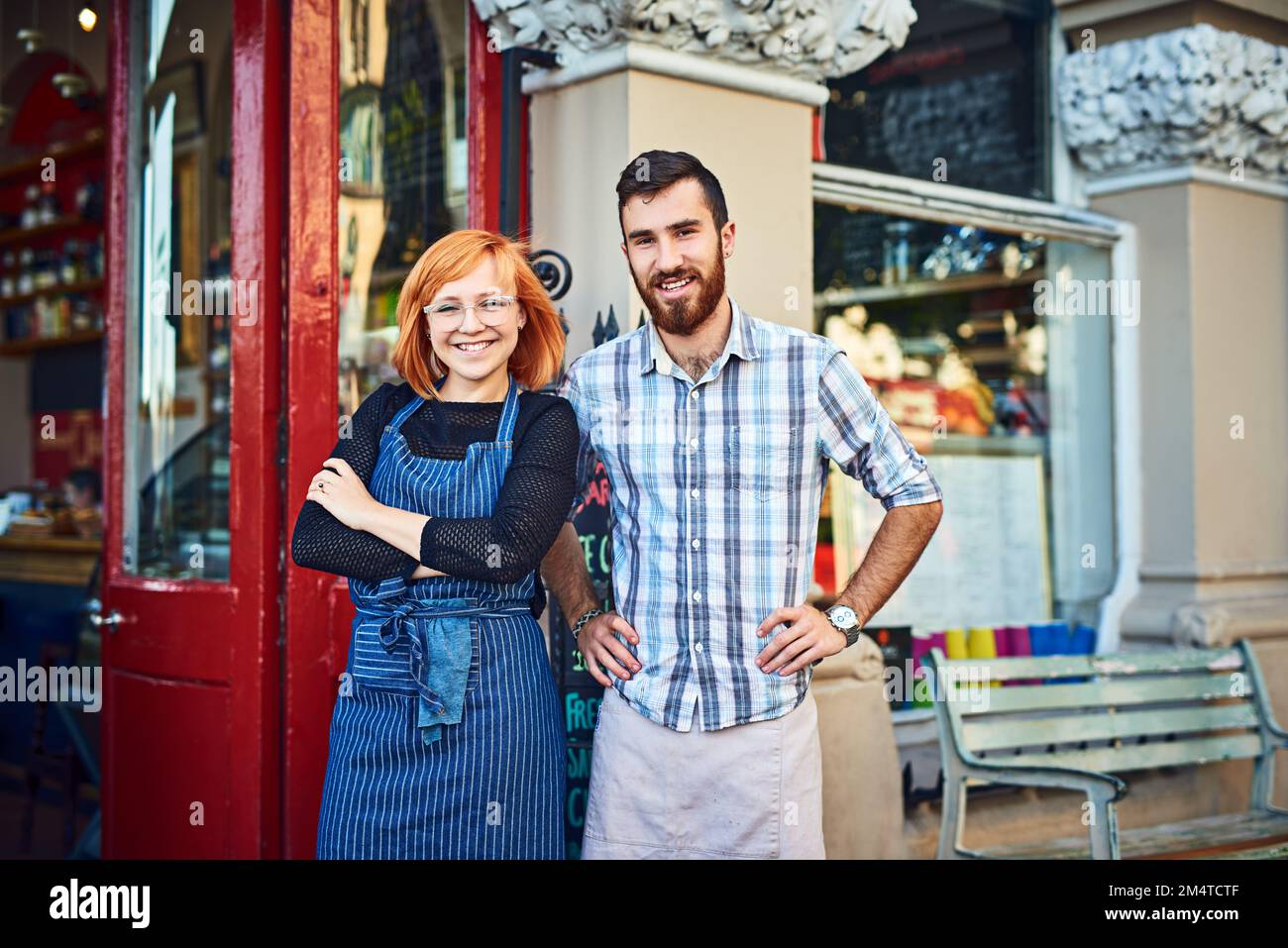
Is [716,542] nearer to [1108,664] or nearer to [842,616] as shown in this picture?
[842,616]

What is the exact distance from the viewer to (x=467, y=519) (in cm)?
246

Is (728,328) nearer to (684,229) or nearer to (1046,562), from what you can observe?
(684,229)

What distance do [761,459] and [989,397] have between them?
2.65 meters

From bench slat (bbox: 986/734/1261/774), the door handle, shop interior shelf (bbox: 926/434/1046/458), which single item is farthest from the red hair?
shop interior shelf (bbox: 926/434/1046/458)

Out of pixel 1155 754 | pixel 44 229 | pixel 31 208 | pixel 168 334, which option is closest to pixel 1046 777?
pixel 1155 754

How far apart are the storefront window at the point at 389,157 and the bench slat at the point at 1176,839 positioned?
8.11 ft

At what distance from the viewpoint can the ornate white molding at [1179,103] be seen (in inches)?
184

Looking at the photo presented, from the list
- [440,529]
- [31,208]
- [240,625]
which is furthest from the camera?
[31,208]

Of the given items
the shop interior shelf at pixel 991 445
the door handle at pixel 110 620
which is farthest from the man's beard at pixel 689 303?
the shop interior shelf at pixel 991 445

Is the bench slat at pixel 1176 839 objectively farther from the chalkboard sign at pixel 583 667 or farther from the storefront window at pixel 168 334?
the storefront window at pixel 168 334

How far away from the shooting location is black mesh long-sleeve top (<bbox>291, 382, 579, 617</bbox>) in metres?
2.42

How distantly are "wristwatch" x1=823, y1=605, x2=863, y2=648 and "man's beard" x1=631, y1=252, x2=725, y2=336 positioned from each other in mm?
663

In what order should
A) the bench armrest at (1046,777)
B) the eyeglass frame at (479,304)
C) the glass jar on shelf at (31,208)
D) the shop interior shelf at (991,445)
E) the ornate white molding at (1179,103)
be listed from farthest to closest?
1. the glass jar on shelf at (31,208)
2. the shop interior shelf at (991,445)
3. the ornate white molding at (1179,103)
4. the bench armrest at (1046,777)
5. the eyeglass frame at (479,304)
